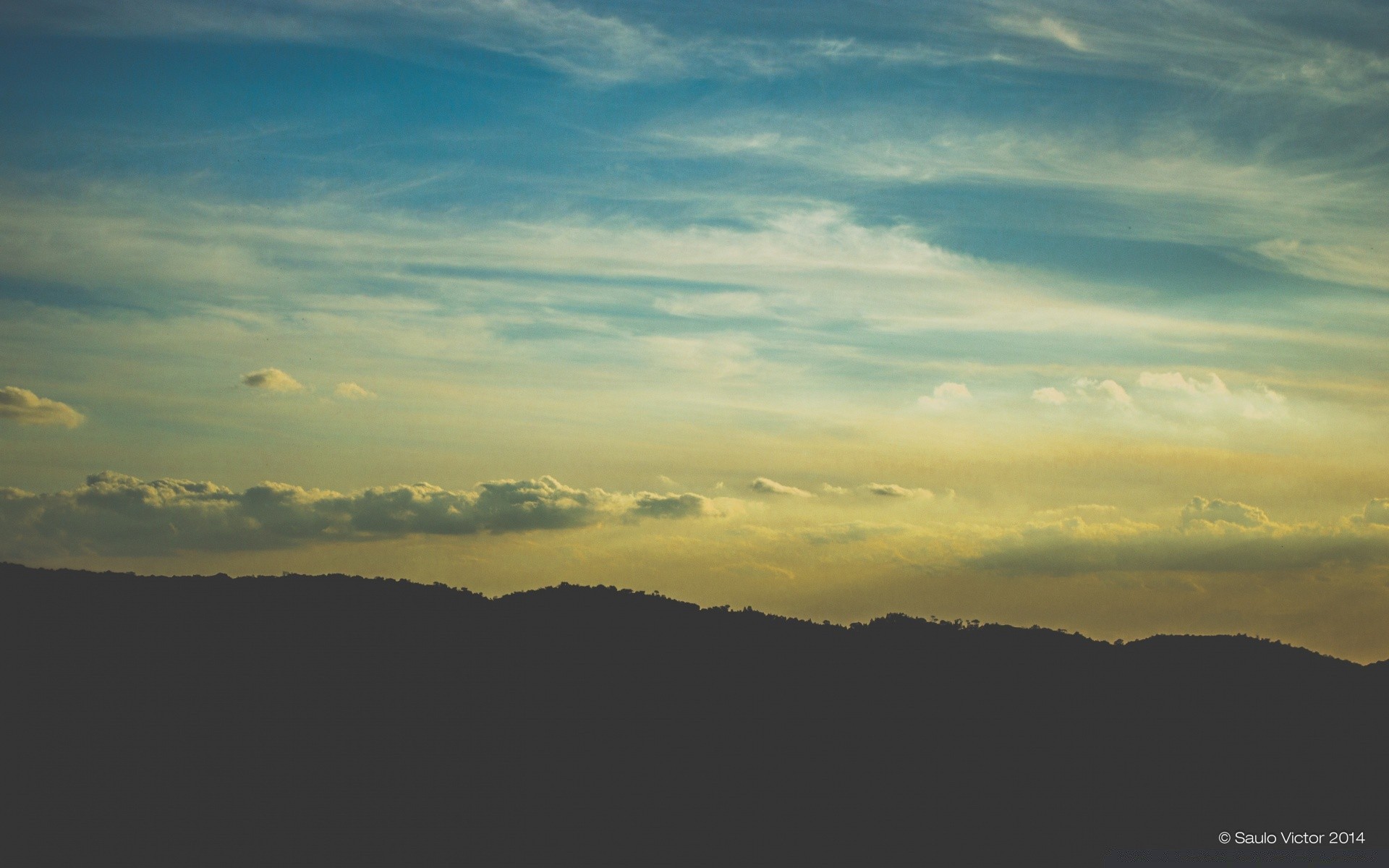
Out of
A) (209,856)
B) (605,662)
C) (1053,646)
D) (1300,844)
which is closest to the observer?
(209,856)

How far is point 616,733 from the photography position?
90812 millimetres

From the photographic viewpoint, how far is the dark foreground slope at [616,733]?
7844cm

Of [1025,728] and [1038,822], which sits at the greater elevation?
[1025,728]

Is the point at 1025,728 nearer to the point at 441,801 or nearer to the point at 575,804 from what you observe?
the point at 575,804

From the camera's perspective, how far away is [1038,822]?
8525 cm

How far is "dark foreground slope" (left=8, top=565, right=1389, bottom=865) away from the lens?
3088 inches

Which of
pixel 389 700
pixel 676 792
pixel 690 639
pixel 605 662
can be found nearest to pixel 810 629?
pixel 690 639

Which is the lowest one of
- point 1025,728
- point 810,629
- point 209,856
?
point 209,856

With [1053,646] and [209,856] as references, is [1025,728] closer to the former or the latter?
[1053,646]

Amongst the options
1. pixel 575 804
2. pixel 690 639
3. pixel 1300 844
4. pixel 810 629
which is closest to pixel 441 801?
pixel 575 804

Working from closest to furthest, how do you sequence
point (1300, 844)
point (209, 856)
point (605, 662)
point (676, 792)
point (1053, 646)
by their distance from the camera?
point (209, 856)
point (1300, 844)
point (676, 792)
point (605, 662)
point (1053, 646)

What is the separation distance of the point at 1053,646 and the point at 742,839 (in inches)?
1755

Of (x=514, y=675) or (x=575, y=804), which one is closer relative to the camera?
(x=575, y=804)

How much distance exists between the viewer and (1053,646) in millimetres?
110500
